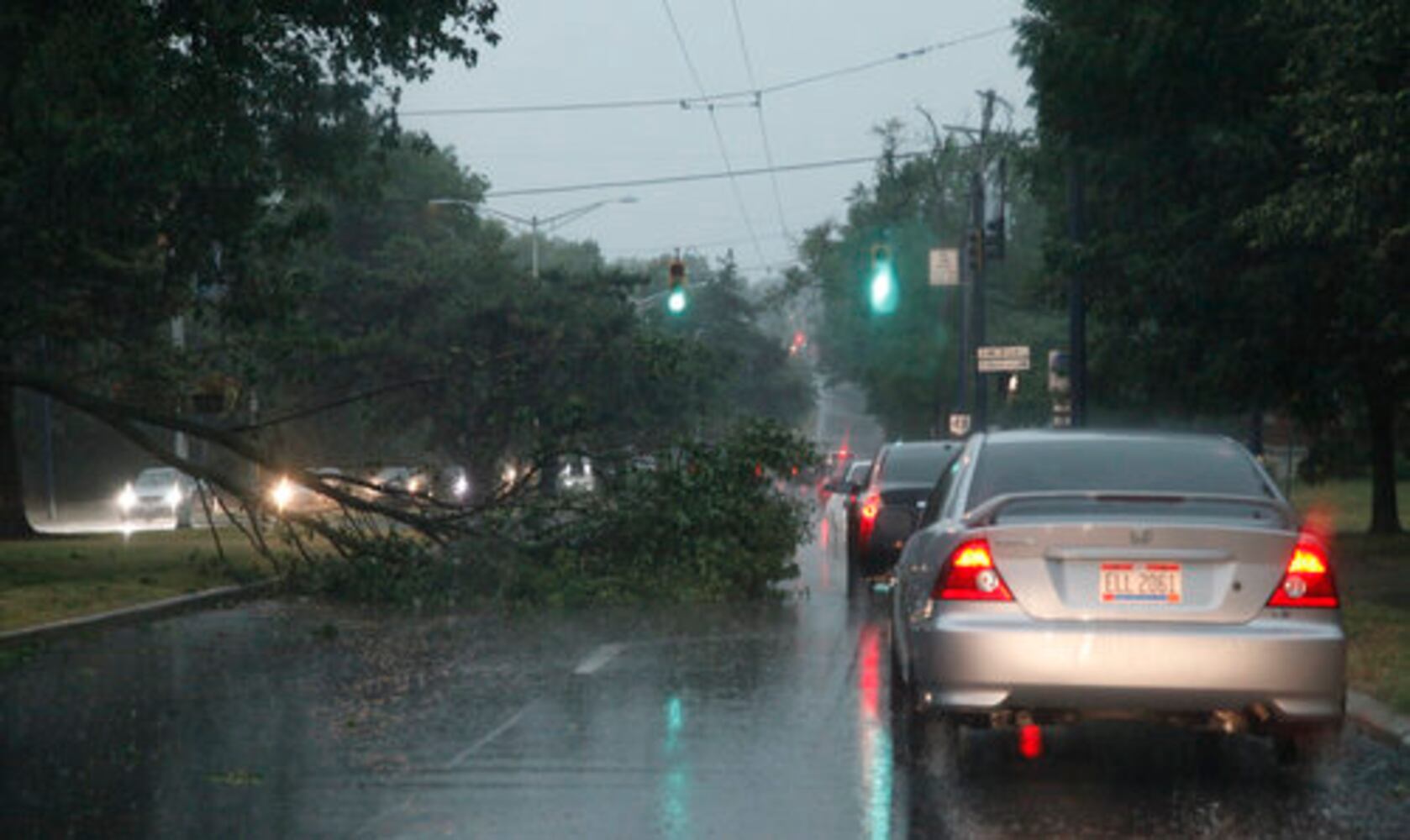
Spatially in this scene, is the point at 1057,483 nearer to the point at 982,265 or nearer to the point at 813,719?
the point at 813,719

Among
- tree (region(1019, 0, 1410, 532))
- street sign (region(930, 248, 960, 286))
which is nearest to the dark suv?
tree (region(1019, 0, 1410, 532))

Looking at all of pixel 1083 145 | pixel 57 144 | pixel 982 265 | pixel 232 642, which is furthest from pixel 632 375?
pixel 232 642

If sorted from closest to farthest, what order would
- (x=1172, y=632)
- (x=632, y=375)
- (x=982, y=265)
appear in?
(x=1172, y=632), (x=982, y=265), (x=632, y=375)

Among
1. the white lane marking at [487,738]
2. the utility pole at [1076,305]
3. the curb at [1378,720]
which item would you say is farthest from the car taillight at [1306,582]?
the utility pole at [1076,305]

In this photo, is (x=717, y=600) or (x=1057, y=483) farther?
(x=717, y=600)

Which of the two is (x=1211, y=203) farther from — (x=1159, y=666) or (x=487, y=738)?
(x=1159, y=666)

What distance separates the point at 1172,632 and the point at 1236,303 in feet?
52.9

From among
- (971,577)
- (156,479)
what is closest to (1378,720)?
(971,577)

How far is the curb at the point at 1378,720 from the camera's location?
33.2 ft

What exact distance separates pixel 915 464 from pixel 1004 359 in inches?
430

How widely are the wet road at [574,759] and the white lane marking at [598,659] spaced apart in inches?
2.0

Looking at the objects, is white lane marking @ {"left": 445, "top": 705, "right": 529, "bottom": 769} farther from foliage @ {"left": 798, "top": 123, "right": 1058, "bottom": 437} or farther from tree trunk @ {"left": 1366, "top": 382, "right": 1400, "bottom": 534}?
foliage @ {"left": 798, "top": 123, "right": 1058, "bottom": 437}

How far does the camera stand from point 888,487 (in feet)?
66.6

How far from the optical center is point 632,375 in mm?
47625
